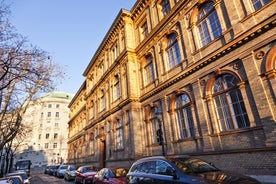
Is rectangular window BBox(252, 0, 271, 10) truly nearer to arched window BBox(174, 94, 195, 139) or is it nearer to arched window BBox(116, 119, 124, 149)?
arched window BBox(174, 94, 195, 139)

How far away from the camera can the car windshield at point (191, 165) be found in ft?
17.7

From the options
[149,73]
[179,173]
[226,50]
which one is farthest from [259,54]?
[149,73]

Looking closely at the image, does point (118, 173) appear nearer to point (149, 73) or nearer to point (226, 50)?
point (226, 50)

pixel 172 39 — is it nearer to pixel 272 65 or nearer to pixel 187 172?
pixel 272 65

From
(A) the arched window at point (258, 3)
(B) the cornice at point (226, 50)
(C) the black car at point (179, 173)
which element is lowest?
(C) the black car at point (179, 173)

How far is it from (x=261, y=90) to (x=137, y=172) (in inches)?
251

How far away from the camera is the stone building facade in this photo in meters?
8.35

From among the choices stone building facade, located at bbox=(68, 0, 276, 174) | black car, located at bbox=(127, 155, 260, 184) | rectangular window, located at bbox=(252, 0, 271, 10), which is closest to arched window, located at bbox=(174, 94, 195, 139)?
stone building facade, located at bbox=(68, 0, 276, 174)

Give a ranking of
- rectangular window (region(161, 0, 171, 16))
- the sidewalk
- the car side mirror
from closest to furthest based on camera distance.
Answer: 1. the car side mirror
2. the sidewalk
3. rectangular window (region(161, 0, 171, 16))

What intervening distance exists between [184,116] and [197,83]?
8.10ft

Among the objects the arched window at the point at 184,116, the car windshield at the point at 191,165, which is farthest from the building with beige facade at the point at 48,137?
the car windshield at the point at 191,165

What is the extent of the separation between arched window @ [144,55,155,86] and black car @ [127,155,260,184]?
34.2ft

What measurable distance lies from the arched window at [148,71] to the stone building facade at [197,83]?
0.32 feet

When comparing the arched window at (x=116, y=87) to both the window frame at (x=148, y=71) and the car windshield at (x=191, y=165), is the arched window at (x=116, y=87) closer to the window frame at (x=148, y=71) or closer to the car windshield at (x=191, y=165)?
the window frame at (x=148, y=71)
